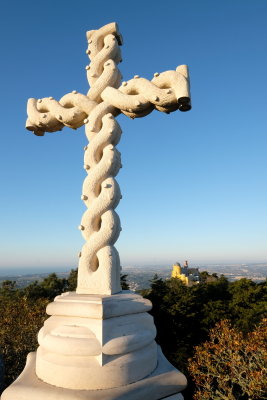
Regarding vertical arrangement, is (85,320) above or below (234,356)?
above

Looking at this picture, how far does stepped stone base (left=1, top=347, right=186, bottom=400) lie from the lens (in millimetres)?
1454

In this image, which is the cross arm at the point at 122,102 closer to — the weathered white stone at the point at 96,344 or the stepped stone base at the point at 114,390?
the weathered white stone at the point at 96,344

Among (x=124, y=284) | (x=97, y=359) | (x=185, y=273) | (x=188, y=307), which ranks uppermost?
(x=97, y=359)

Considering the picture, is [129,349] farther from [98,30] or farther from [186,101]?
[98,30]

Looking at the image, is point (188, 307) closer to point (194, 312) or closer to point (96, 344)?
point (194, 312)

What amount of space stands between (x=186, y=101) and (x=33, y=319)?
8841mm

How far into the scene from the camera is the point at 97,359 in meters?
1.54

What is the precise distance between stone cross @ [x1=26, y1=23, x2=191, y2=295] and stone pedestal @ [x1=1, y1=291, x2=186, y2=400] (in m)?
0.25

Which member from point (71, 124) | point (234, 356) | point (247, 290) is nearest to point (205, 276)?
point (247, 290)

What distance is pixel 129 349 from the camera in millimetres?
1607

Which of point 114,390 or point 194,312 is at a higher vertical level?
point 114,390

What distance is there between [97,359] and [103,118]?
1.75 metres

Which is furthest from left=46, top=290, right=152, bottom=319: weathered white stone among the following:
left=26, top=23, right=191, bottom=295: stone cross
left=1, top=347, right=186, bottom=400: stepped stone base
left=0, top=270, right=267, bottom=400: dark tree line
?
left=0, top=270, right=267, bottom=400: dark tree line

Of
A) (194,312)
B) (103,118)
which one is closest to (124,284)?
(194,312)
